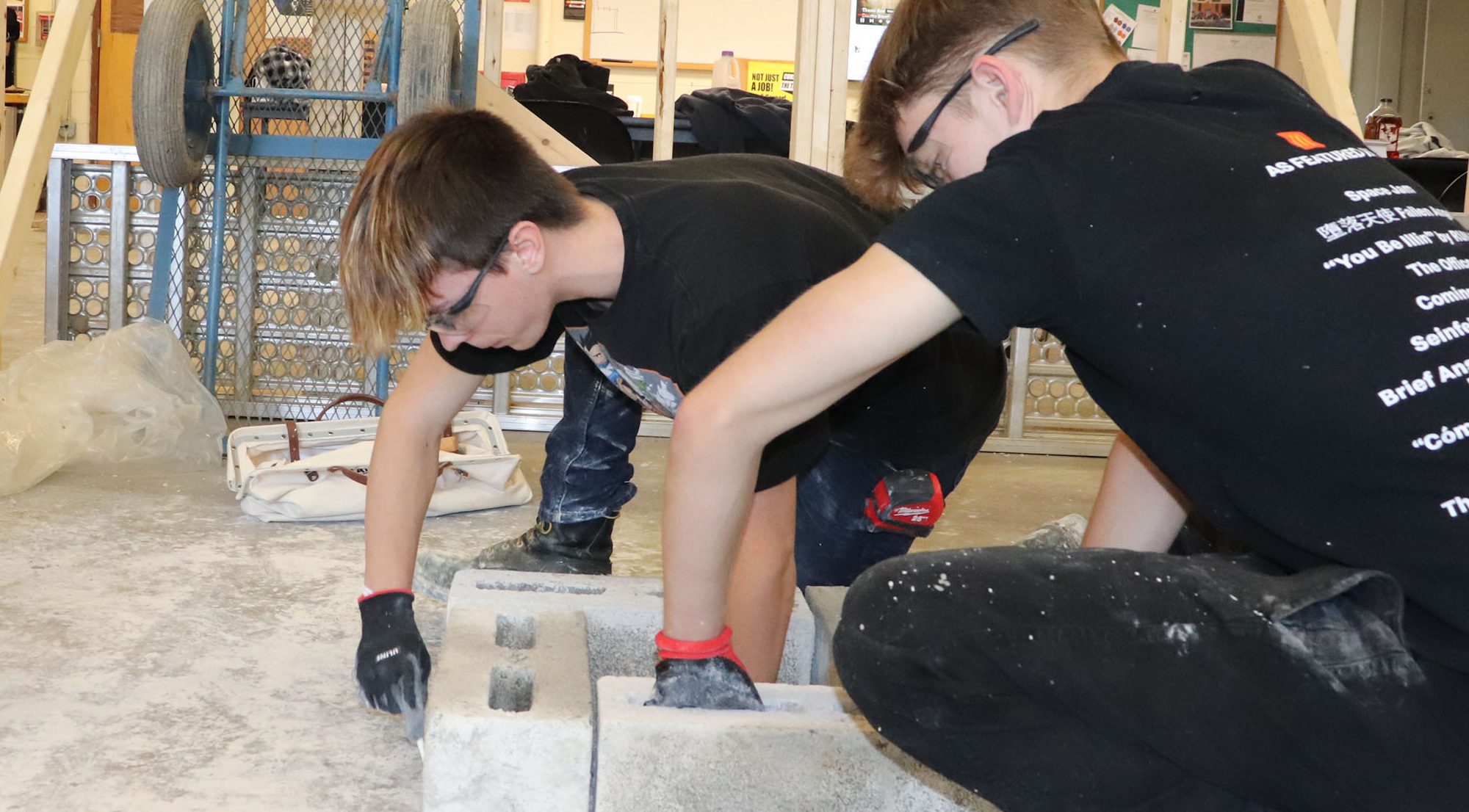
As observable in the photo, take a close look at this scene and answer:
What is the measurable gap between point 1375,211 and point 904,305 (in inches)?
14.2

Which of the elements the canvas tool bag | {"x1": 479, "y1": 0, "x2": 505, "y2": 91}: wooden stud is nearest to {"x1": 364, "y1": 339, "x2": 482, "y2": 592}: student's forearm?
the canvas tool bag

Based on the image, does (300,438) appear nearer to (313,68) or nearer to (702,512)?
(313,68)

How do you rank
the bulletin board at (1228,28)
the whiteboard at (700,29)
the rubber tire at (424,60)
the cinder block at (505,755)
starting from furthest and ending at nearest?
1. the whiteboard at (700,29)
2. the bulletin board at (1228,28)
3. the rubber tire at (424,60)
4. the cinder block at (505,755)

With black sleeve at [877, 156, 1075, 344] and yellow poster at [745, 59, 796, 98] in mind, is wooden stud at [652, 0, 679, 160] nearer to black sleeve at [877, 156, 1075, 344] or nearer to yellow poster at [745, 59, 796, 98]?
black sleeve at [877, 156, 1075, 344]

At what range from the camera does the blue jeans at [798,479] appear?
6.47ft

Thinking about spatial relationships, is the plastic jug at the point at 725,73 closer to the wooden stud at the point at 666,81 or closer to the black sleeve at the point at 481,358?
the wooden stud at the point at 666,81

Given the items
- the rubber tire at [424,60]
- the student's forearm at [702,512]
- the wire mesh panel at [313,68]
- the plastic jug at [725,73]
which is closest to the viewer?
the student's forearm at [702,512]

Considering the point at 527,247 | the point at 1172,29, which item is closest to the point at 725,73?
the point at 1172,29

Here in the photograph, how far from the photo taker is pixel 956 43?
1152 mm

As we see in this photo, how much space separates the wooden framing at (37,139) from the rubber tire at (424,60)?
80cm

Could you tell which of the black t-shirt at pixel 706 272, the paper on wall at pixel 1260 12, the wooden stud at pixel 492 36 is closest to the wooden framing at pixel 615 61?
the paper on wall at pixel 1260 12

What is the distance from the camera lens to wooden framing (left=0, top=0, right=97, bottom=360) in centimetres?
322

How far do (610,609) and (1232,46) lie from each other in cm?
596

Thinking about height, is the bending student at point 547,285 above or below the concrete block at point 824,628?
above
